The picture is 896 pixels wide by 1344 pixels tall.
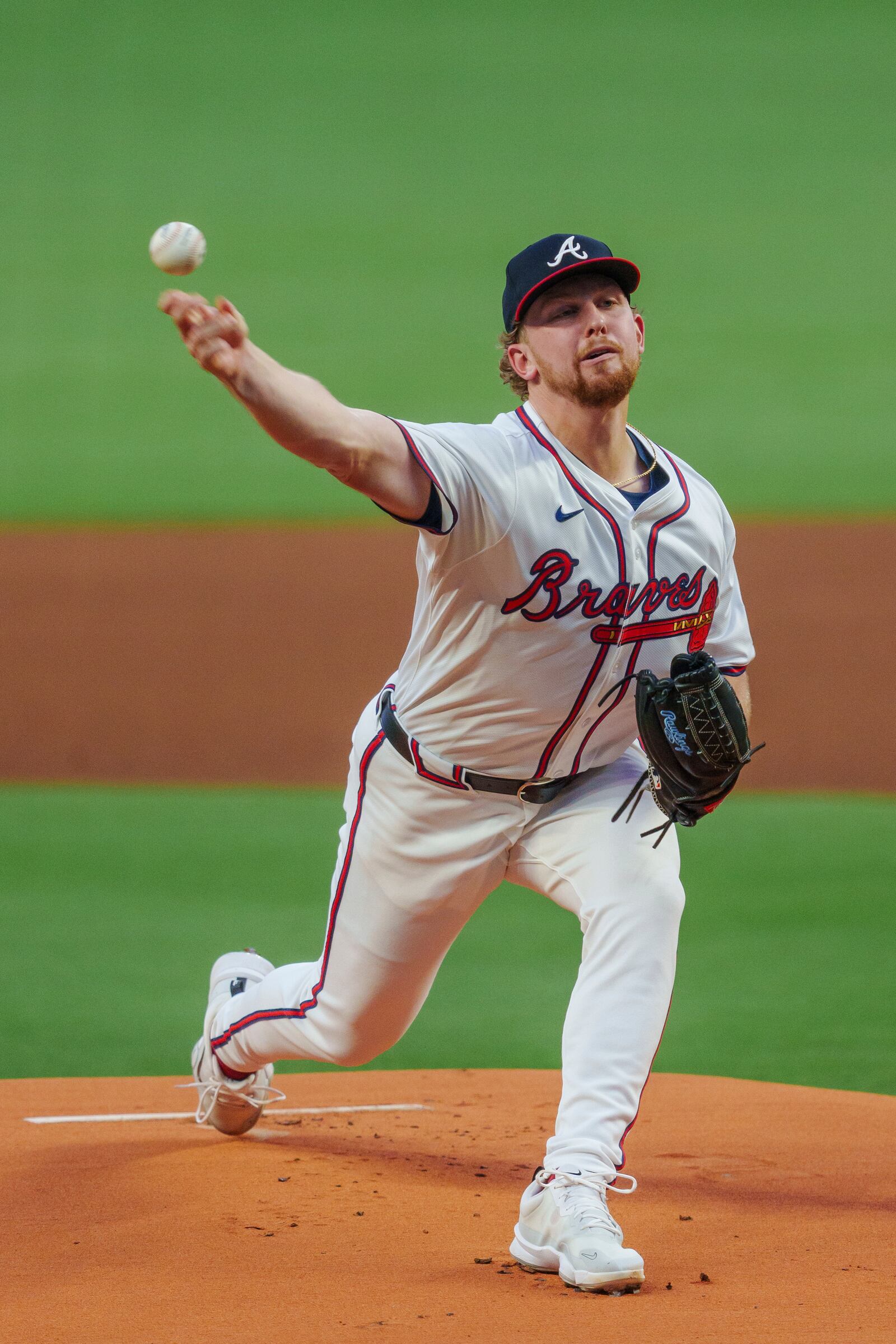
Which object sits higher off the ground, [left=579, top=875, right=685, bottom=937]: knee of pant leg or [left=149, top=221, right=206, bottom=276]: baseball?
[left=149, top=221, right=206, bottom=276]: baseball

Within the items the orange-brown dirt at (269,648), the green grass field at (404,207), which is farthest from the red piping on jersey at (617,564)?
the green grass field at (404,207)

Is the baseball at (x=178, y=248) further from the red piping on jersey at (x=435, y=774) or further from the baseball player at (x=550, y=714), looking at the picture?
the red piping on jersey at (x=435, y=774)

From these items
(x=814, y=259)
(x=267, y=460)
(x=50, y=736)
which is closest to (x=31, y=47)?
(x=267, y=460)

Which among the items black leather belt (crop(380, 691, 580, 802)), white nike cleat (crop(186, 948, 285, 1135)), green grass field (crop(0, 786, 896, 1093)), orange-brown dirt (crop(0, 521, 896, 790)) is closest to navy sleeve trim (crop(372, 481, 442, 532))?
black leather belt (crop(380, 691, 580, 802))

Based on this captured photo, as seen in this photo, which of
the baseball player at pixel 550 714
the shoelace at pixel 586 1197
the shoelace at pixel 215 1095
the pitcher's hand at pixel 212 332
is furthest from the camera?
the shoelace at pixel 215 1095

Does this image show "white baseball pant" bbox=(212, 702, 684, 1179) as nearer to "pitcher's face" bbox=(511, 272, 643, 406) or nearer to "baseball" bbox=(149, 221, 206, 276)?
"pitcher's face" bbox=(511, 272, 643, 406)

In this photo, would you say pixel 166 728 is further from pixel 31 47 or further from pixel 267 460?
pixel 31 47
